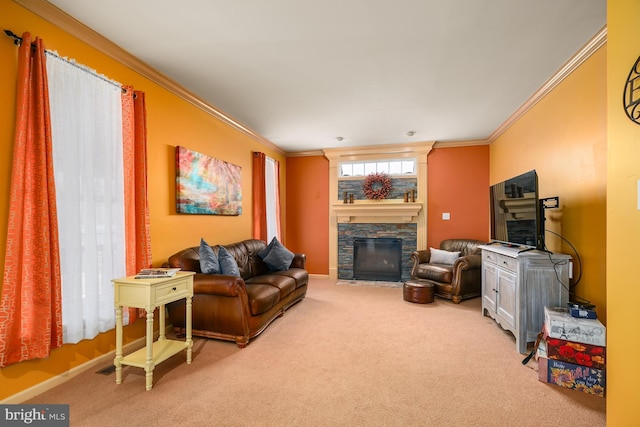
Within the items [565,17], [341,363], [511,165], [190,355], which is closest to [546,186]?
[511,165]

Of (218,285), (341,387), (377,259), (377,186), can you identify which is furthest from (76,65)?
(377,259)

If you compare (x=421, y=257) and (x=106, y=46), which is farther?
(x=421, y=257)

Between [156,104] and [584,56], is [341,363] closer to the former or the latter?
[156,104]

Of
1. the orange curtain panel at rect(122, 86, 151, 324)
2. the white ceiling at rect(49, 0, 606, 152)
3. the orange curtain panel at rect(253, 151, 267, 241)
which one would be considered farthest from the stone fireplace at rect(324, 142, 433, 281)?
the orange curtain panel at rect(122, 86, 151, 324)

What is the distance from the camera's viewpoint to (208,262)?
298cm

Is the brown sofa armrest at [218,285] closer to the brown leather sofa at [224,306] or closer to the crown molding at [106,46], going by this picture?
the brown leather sofa at [224,306]

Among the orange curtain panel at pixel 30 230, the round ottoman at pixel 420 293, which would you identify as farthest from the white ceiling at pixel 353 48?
the round ottoman at pixel 420 293

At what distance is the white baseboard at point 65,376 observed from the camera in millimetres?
1854

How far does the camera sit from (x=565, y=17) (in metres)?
2.09

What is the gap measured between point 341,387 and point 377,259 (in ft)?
12.6

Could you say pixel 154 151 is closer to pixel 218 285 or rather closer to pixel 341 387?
pixel 218 285

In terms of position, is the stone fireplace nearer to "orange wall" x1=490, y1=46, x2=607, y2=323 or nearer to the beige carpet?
"orange wall" x1=490, y1=46, x2=607, y2=323

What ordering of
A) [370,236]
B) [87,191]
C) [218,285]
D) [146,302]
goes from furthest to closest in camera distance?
[370,236] < [218,285] < [87,191] < [146,302]

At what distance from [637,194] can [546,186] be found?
2.36 metres
